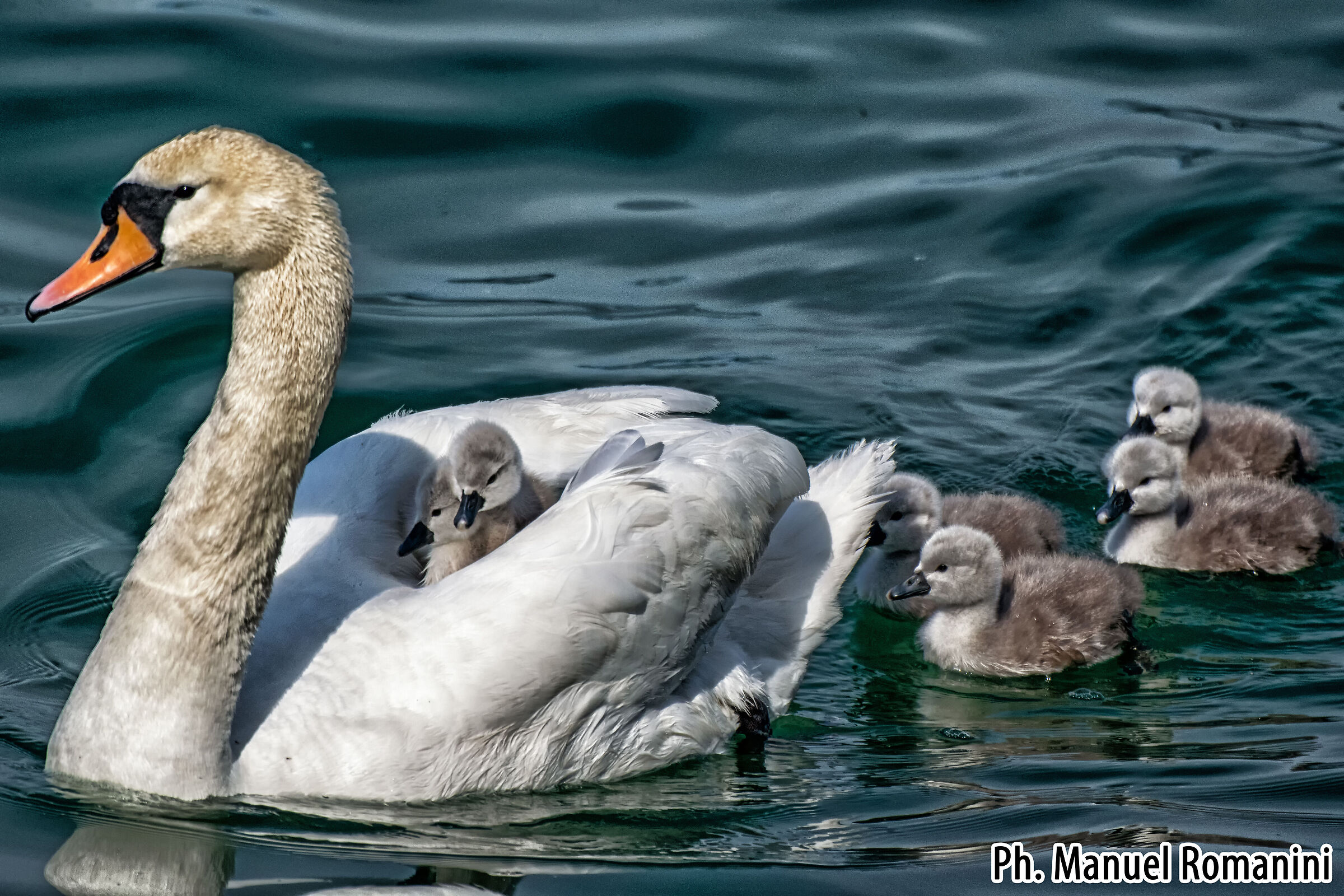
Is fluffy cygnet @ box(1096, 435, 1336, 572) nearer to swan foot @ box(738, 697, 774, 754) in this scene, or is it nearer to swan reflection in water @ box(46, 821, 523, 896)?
swan foot @ box(738, 697, 774, 754)

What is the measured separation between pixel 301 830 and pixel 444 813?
1.29 feet

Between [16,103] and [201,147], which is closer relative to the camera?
[201,147]

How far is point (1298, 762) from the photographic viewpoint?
536 centimetres

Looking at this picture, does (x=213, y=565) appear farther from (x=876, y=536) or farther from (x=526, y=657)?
(x=876, y=536)

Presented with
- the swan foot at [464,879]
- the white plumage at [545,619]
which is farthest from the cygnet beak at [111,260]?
the swan foot at [464,879]

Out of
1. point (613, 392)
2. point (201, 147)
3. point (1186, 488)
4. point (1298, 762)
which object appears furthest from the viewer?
point (1186, 488)

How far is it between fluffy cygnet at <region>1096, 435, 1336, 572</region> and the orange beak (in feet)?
13.4

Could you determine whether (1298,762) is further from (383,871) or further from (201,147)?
(201,147)

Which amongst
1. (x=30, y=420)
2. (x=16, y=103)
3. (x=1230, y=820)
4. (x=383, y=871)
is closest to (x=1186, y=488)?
(x=1230, y=820)

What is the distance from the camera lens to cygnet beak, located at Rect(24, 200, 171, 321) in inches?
178

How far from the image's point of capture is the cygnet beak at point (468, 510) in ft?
18.8

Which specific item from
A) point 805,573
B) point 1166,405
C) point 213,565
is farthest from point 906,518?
point 213,565

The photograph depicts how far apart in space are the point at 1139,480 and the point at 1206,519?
36 centimetres

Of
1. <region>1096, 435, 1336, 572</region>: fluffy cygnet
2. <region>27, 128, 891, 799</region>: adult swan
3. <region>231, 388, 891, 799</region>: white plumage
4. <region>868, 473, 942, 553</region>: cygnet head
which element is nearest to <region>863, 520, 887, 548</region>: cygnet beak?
<region>868, 473, 942, 553</region>: cygnet head
